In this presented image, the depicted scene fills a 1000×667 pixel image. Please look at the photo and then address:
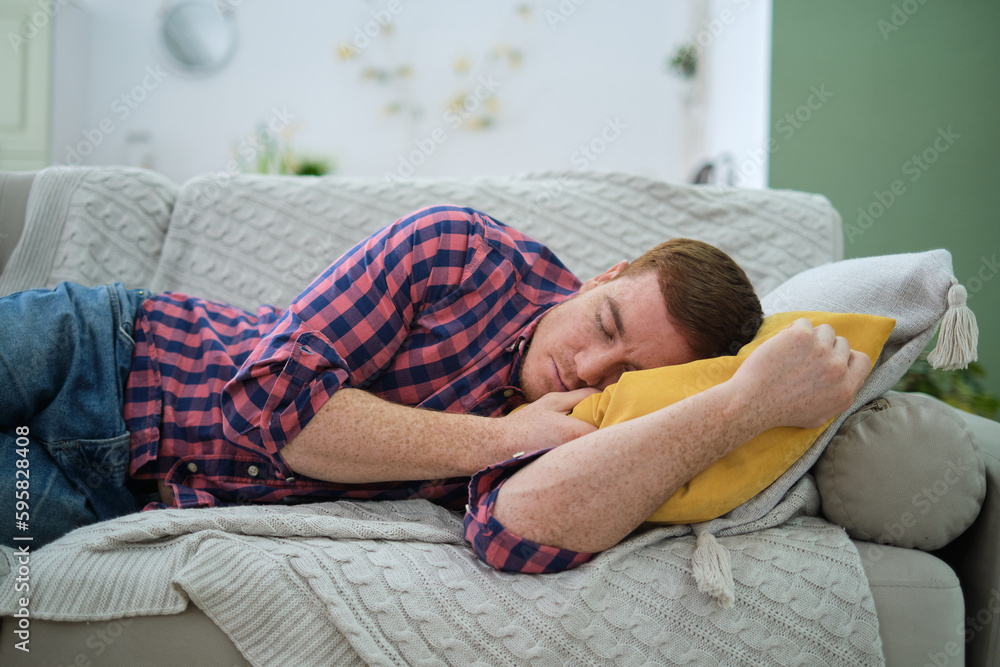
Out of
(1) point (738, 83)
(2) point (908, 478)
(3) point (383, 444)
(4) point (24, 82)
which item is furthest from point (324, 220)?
(4) point (24, 82)

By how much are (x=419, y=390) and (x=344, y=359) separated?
5.9 inches

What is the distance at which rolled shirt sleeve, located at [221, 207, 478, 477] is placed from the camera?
84 cm

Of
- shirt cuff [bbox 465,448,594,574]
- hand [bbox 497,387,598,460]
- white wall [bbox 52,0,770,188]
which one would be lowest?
shirt cuff [bbox 465,448,594,574]

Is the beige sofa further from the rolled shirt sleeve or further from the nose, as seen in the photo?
the rolled shirt sleeve

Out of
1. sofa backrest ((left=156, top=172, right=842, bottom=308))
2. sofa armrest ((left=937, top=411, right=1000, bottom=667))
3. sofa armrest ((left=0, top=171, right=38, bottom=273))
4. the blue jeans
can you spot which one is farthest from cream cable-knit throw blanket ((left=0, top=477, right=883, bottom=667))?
sofa armrest ((left=0, top=171, right=38, bottom=273))

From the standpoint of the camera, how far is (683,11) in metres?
3.08

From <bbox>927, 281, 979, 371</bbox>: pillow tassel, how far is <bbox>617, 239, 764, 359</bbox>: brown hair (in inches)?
9.7

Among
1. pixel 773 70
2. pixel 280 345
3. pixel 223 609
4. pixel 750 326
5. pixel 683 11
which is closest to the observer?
pixel 223 609

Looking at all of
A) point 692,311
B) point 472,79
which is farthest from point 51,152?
point 692,311

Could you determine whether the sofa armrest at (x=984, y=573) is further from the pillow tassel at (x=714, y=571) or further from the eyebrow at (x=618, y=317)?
the eyebrow at (x=618, y=317)

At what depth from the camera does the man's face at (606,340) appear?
959 mm

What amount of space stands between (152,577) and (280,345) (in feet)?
1.06

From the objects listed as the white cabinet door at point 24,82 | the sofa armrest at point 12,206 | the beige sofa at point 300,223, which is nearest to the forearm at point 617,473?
the beige sofa at point 300,223

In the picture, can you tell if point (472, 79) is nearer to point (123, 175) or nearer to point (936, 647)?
point (123, 175)
